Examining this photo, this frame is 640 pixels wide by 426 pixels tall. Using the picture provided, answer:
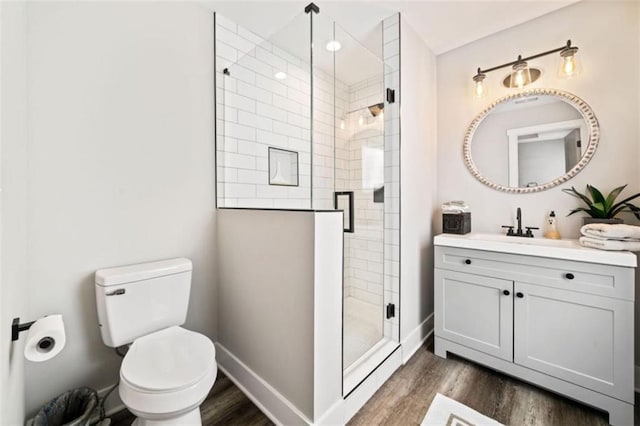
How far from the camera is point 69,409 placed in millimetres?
1298

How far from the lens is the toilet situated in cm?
106

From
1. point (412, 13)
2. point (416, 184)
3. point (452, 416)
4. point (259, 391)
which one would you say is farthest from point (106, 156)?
point (452, 416)

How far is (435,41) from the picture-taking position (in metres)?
2.20

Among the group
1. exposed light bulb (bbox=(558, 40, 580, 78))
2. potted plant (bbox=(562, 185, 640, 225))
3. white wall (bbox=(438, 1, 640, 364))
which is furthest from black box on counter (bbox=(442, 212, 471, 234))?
exposed light bulb (bbox=(558, 40, 580, 78))

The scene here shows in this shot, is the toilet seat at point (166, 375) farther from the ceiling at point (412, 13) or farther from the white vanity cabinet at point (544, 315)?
the ceiling at point (412, 13)

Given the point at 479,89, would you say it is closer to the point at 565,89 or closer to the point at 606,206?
the point at 565,89

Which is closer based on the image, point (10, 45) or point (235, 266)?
point (10, 45)

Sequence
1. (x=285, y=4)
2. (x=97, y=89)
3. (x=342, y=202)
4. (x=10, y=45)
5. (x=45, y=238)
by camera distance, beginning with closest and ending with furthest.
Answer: (x=10, y=45) → (x=45, y=238) → (x=97, y=89) → (x=342, y=202) → (x=285, y=4)

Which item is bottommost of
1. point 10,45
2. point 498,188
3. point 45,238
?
point 45,238

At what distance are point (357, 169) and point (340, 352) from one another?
3.68ft

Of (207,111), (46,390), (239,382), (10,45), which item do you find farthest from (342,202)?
(46,390)

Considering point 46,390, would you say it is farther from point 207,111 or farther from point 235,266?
point 207,111

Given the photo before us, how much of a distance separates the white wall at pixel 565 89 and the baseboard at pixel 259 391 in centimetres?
194

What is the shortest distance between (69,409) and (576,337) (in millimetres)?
2692
